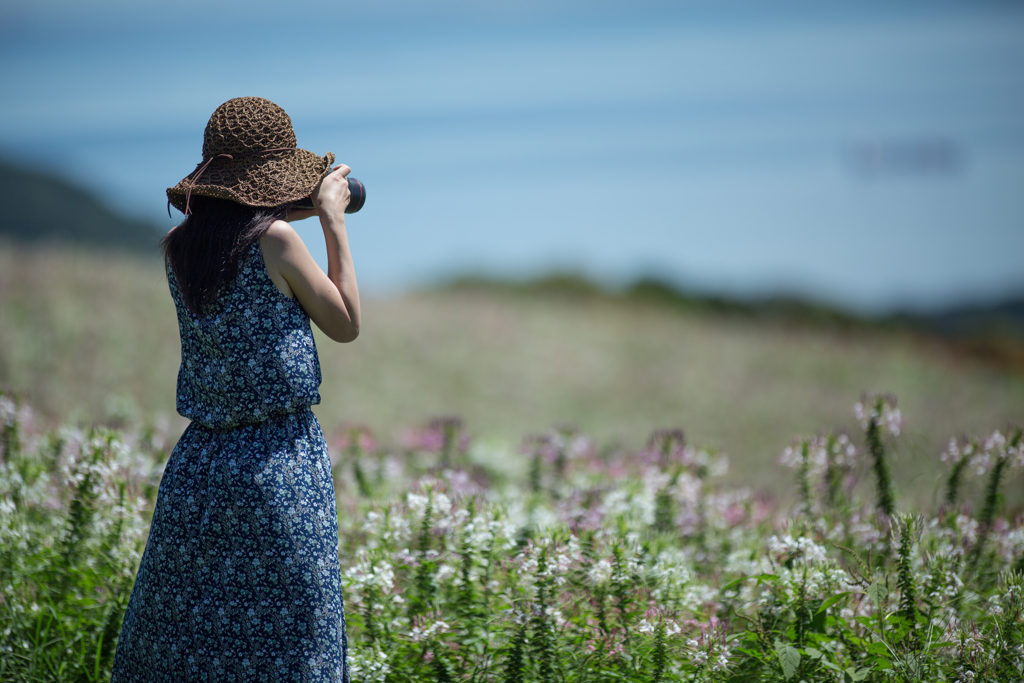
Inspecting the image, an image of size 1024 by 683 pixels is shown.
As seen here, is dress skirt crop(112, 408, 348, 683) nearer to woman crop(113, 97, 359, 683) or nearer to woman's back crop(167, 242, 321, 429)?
woman crop(113, 97, 359, 683)

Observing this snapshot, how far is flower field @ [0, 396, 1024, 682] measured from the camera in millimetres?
2736

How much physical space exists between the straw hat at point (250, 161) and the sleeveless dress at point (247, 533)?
0.23 m

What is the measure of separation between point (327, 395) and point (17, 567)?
7.03 meters

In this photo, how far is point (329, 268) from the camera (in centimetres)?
251

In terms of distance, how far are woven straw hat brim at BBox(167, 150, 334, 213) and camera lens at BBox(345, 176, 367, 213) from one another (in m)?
0.12

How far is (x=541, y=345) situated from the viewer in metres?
14.4

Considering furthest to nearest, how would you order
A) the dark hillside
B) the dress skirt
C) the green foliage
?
the dark hillside → the green foliage → the dress skirt

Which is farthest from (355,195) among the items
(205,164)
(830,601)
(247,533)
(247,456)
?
(830,601)

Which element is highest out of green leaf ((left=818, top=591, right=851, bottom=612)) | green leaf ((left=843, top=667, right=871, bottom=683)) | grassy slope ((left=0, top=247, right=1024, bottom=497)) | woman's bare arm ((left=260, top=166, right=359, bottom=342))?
grassy slope ((left=0, top=247, right=1024, bottom=497))

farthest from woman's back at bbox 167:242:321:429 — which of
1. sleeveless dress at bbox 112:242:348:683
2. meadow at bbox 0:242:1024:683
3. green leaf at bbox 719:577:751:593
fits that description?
green leaf at bbox 719:577:751:593

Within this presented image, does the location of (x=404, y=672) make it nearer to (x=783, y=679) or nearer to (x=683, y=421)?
(x=783, y=679)

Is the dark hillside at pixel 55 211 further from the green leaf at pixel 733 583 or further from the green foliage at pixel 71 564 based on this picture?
the green leaf at pixel 733 583

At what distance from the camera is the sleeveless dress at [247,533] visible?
7.68 feet

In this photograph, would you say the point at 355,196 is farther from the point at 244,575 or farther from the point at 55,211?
the point at 55,211
